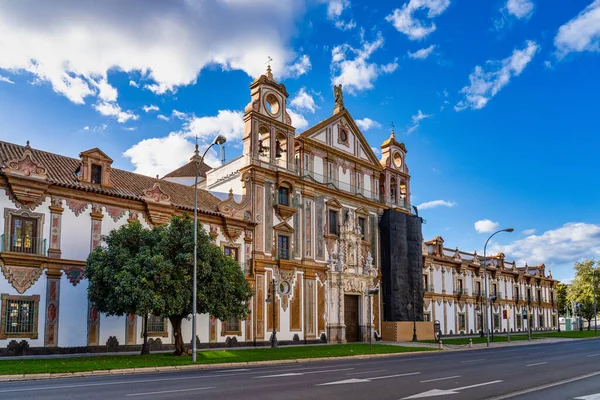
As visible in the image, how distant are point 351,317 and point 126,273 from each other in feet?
83.7

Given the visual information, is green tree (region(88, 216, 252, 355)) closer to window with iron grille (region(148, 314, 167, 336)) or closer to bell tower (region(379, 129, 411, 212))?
window with iron grille (region(148, 314, 167, 336))

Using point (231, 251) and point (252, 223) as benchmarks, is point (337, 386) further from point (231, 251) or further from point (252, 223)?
point (252, 223)

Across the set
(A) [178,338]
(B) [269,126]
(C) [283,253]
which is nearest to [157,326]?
(A) [178,338]

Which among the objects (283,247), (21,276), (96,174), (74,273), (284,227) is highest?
(96,174)

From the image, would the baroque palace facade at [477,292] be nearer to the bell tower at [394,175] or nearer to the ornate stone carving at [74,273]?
the bell tower at [394,175]

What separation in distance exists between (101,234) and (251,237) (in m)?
11.2

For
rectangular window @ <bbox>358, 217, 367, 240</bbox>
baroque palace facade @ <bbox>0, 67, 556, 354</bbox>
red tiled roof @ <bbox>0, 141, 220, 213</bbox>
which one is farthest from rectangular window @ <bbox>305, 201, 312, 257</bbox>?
red tiled roof @ <bbox>0, 141, 220, 213</bbox>

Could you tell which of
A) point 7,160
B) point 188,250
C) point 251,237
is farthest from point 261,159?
point 7,160

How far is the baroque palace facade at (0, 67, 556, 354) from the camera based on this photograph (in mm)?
27125

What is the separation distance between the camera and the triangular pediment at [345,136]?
45.8 m

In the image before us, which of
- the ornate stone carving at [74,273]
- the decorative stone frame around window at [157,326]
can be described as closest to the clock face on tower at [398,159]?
the decorative stone frame around window at [157,326]

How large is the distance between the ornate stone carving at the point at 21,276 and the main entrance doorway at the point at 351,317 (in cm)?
2547

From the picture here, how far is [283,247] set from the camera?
4084 centimetres

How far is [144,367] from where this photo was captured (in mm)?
20656
